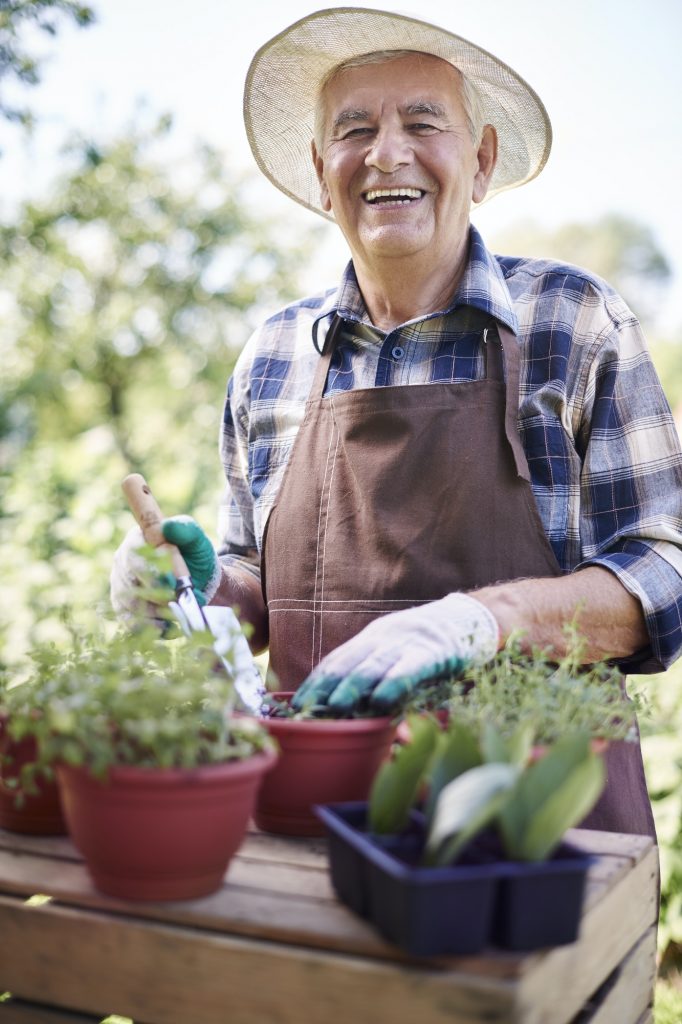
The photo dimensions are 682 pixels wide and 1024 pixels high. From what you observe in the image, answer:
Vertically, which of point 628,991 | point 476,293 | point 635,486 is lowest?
point 628,991

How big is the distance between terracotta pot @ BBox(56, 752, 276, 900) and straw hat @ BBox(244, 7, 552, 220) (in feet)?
4.97

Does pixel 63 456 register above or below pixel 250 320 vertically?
below

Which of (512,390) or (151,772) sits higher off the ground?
(512,390)

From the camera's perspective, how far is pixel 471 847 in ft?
3.04

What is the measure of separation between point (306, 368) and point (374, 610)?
0.64 m

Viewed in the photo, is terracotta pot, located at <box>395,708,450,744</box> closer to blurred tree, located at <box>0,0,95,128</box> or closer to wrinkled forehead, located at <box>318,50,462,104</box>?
wrinkled forehead, located at <box>318,50,462,104</box>

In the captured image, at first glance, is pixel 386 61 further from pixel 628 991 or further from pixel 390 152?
pixel 628 991

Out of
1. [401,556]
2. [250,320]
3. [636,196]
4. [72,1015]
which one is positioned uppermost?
[636,196]

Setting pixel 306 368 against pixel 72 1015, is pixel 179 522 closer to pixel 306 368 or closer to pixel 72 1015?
pixel 306 368

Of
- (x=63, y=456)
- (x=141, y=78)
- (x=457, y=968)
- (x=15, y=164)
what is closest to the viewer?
(x=457, y=968)

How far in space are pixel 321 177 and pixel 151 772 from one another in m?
1.67

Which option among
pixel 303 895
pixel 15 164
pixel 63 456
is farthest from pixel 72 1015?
pixel 15 164

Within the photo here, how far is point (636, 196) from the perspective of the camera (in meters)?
37.3

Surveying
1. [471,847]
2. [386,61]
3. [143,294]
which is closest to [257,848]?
[471,847]
